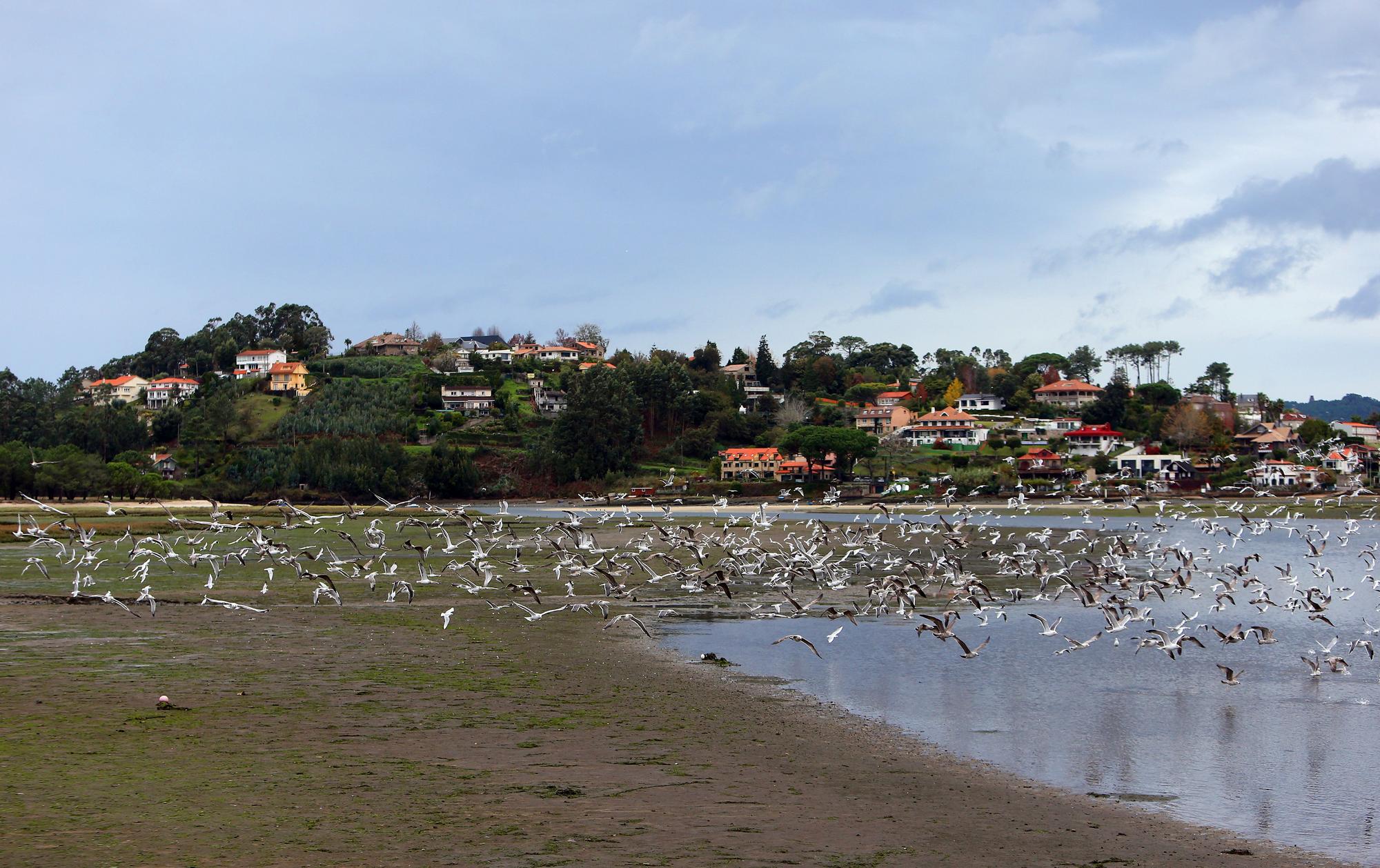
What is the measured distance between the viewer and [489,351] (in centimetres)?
19475

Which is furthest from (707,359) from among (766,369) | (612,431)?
(612,431)

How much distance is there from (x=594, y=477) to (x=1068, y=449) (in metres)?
53.6

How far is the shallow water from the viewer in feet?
45.9

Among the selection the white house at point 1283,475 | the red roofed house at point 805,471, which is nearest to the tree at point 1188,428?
the white house at point 1283,475

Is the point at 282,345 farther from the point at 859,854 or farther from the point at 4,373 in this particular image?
the point at 859,854

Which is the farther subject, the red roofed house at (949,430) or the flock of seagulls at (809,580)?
the red roofed house at (949,430)

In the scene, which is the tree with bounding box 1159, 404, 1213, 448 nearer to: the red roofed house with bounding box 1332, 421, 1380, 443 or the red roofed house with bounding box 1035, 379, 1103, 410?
the red roofed house with bounding box 1332, 421, 1380, 443

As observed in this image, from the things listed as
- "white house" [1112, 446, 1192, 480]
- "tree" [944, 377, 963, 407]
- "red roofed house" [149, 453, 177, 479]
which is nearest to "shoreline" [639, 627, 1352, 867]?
"white house" [1112, 446, 1192, 480]

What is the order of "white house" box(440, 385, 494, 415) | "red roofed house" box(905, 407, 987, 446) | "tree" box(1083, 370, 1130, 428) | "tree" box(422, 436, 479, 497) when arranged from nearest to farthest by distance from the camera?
"tree" box(422, 436, 479, 497) < "red roofed house" box(905, 407, 987, 446) < "white house" box(440, 385, 494, 415) < "tree" box(1083, 370, 1130, 428)

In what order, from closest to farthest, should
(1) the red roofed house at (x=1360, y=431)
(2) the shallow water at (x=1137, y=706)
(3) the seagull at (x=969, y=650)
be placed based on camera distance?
(2) the shallow water at (x=1137, y=706) → (3) the seagull at (x=969, y=650) → (1) the red roofed house at (x=1360, y=431)

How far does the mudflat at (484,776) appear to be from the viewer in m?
10.7

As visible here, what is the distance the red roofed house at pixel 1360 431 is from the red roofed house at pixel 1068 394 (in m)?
31.2

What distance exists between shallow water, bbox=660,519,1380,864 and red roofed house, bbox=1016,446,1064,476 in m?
87.2

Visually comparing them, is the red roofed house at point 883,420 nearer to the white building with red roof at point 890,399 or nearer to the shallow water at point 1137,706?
the white building with red roof at point 890,399
